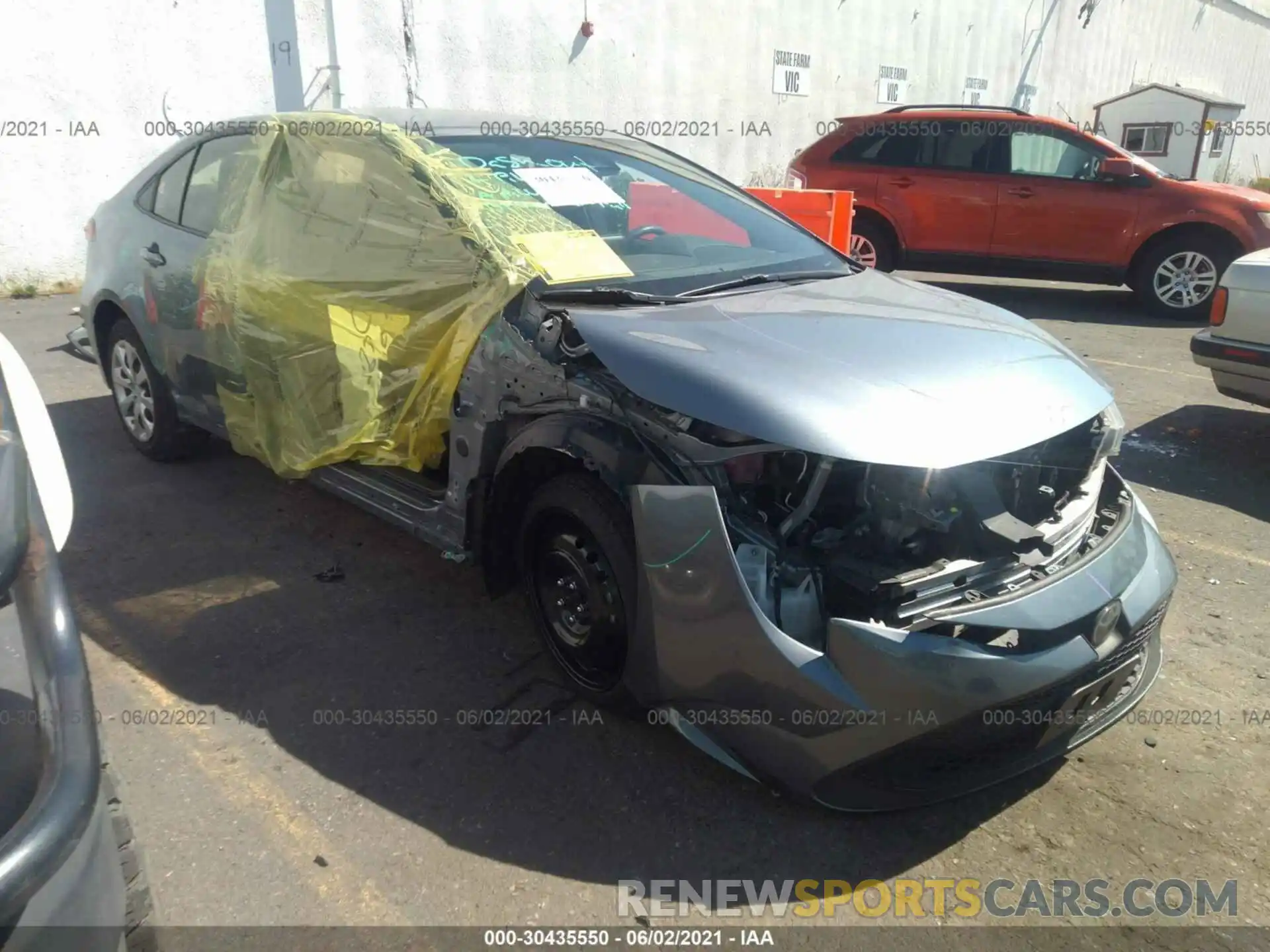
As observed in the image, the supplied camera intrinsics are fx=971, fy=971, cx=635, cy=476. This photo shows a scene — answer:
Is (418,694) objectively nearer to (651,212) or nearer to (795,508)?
(795,508)

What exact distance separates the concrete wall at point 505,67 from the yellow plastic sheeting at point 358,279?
6.25 metres

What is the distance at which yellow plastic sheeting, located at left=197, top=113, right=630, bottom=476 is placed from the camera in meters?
3.12

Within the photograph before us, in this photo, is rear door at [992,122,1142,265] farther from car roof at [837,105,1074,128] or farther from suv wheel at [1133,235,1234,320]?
suv wheel at [1133,235,1234,320]

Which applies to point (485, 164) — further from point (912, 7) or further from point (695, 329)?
point (912, 7)

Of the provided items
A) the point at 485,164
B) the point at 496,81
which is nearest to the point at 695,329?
the point at 485,164

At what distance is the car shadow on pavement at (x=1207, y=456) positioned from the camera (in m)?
4.75

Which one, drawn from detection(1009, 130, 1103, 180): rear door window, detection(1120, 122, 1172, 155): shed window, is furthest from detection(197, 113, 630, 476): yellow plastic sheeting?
detection(1120, 122, 1172, 155): shed window

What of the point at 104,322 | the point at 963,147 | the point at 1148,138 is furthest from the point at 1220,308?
the point at 1148,138

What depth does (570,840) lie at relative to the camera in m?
2.48

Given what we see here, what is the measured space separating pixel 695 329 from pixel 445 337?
2.89 ft

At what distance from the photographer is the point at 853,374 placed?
2.48 meters

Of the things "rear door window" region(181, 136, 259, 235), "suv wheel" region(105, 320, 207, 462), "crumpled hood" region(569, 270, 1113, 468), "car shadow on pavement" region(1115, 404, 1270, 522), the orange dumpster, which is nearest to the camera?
"crumpled hood" region(569, 270, 1113, 468)

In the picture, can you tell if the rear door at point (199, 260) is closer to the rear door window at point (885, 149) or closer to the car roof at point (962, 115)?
the rear door window at point (885, 149)

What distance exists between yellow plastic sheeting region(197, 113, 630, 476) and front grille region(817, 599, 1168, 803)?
1663mm
